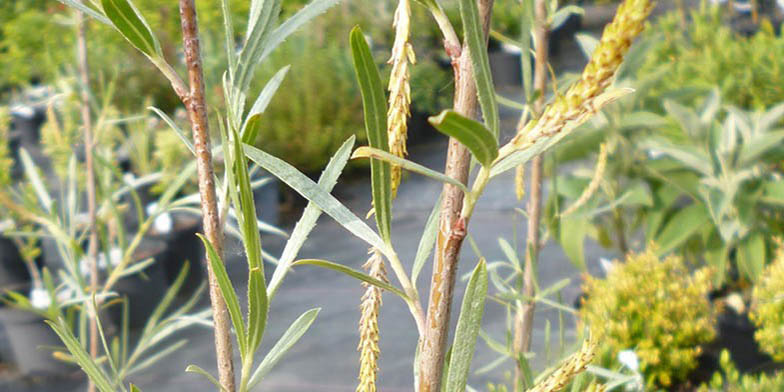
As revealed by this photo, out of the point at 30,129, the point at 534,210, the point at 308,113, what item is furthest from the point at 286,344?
the point at 30,129

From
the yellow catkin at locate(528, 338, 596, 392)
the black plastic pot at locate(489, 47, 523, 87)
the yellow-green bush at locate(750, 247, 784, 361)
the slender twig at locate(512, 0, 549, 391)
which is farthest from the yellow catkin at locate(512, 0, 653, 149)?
the black plastic pot at locate(489, 47, 523, 87)

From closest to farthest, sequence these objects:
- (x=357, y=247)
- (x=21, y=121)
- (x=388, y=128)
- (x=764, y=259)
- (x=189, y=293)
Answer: (x=388, y=128) → (x=764, y=259) → (x=189, y=293) → (x=357, y=247) → (x=21, y=121)

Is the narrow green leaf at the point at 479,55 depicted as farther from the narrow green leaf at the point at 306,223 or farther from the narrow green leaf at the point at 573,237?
the narrow green leaf at the point at 573,237

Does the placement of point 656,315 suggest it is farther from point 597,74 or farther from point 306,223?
point 597,74

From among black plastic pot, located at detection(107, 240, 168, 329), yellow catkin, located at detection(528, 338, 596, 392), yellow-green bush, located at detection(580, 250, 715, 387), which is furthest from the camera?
black plastic pot, located at detection(107, 240, 168, 329)

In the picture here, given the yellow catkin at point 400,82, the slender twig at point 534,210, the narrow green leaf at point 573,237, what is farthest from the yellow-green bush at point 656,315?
the yellow catkin at point 400,82

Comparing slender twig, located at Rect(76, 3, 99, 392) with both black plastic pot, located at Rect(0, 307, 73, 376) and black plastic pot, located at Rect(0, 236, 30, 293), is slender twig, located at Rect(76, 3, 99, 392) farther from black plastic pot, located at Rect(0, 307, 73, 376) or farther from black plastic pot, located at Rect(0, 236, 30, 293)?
black plastic pot, located at Rect(0, 236, 30, 293)

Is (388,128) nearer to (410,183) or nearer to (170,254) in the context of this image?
(170,254)

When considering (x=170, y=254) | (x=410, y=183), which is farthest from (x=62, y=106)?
(x=410, y=183)
